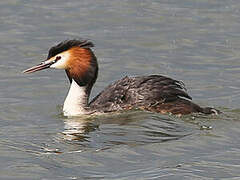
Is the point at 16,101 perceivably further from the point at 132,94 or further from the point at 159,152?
the point at 159,152

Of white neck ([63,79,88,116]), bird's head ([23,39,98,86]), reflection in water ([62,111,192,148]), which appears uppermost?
bird's head ([23,39,98,86])

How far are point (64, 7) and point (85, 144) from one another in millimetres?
8786

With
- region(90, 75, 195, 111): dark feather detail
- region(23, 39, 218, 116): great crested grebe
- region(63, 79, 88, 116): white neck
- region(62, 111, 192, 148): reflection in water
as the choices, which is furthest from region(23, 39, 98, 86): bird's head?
region(62, 111, 192, 148): reflection in water

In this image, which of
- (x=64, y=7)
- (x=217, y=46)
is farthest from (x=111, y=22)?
(x=217, y=46)

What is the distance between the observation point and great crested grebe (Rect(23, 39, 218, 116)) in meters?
11.9

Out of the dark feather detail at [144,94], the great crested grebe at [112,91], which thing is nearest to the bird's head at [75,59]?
the great crested grebe at [112,91]

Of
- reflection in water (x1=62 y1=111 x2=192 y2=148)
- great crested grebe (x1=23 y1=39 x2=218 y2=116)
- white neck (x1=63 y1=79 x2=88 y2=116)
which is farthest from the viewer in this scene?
white neck (x1=63 y1=79 x2=88 y2=116)

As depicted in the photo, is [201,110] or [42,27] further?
[42,27]

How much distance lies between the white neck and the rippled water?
0.63 ft

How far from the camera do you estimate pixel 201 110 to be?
11984 millimetres

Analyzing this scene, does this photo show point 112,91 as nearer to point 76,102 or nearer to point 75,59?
point 76,102

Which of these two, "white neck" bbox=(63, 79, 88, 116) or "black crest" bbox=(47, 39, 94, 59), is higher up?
"black crest" bbox=(47, 39, 94, 59)

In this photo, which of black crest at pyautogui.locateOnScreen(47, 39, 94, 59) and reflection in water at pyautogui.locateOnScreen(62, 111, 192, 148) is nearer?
reflection in water at pyautogui.locateOnScreen(62, 111, 192, 148)

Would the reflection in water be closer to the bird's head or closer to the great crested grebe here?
the great crested grebe
